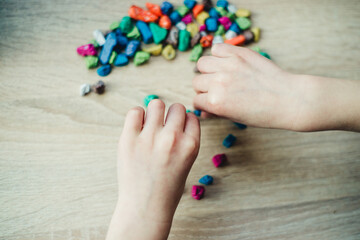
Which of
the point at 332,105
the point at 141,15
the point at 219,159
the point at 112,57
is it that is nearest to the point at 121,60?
the point at 112,57

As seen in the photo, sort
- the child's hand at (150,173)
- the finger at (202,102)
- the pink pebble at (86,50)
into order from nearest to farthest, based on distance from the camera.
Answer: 1. the child's hand at (150,173)
2. the finger at (202,102)
3. the pink pebble at (86,50)

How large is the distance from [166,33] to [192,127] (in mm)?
309

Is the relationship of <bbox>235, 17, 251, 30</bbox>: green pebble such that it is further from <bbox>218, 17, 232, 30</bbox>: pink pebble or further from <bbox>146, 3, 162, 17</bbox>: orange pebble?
<bbox>146, 3, 162, 17</bbox>: orange pebble

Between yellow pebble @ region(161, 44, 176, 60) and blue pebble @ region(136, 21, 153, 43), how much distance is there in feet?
0.16

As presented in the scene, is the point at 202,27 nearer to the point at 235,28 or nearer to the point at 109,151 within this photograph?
the point at 235,28

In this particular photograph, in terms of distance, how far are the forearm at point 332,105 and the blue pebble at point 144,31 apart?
1.30 ft

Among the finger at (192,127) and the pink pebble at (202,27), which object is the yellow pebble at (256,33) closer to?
the pink pebble at (202,27)

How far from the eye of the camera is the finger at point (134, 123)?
1.73 feet

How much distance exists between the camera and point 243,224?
2.15ft

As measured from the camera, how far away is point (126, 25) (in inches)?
28.4

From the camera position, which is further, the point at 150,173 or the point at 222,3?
the point at 222,3

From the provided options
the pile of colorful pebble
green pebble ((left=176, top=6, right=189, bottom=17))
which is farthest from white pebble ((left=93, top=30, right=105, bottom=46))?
green pebble ((left=176, top=6, right=189, bottom=17))

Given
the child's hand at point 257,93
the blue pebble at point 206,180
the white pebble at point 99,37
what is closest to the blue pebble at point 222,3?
the child's hand at point 257,93

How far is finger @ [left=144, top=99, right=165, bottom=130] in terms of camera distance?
0.53 meters
